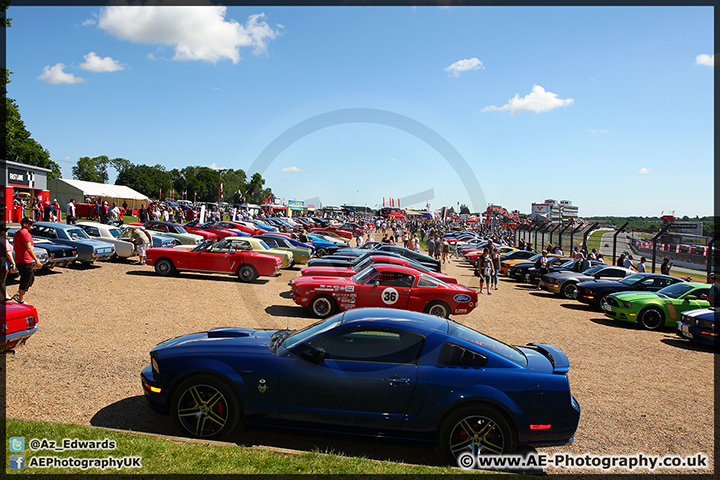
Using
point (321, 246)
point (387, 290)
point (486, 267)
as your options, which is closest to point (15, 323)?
point (387, 290)

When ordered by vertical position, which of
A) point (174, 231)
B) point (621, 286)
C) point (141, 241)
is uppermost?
point (174, 231)

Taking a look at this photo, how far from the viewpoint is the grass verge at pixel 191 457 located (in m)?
3.73

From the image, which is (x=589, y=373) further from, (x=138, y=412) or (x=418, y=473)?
(x=138, y=412)

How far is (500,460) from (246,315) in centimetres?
749

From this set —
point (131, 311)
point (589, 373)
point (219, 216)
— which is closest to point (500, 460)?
point (589, 373)

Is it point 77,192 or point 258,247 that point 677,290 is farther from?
point 77,192

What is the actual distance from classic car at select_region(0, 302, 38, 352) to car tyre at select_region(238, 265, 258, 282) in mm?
8899

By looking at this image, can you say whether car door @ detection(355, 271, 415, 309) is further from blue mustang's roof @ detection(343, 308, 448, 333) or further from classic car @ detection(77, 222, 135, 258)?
classic car @ detection(77, 222, 135, 258)

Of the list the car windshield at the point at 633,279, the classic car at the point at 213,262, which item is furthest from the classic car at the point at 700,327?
the classic car at the point at 213,262

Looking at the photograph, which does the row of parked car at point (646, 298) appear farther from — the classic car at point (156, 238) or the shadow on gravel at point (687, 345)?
the classic car at point (156, 238)

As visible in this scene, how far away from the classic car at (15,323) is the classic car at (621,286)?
1469 centimetres

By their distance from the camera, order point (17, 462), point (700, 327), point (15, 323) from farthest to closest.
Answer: point (700, 327)
point (15, 323)
point (17, 462)

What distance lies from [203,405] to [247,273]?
11.2 meters

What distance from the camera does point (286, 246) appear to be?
2158 cm
